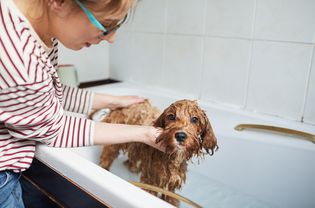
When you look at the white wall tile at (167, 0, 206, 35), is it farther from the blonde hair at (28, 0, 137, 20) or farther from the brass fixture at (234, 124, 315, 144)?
the blonde hair at (28, 0, 137, 20)

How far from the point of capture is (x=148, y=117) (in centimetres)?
125

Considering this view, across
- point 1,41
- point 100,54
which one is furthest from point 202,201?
point 100,54

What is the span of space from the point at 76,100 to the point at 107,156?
359 mm

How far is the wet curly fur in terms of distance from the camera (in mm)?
937

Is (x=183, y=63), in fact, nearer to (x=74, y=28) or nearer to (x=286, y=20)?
(x=286, y=20)

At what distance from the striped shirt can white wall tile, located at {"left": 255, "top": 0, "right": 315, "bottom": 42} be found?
0.92 m

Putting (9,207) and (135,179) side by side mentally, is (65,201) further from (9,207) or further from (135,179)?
(135,179)

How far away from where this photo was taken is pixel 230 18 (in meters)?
1.46

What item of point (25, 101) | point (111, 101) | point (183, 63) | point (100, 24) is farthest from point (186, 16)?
point (25, 101)

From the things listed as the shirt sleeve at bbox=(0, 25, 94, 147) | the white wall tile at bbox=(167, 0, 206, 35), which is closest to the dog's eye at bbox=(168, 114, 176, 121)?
the shirt sleeve at bbox=(0, 25, 94, 147)

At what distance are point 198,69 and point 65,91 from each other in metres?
0.77

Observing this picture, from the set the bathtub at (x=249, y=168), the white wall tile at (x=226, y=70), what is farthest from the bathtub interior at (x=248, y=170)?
the white wall tile at (x=226, y=70)

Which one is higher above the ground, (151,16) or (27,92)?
(151,16)

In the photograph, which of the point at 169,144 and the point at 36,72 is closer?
the point at 36,72
